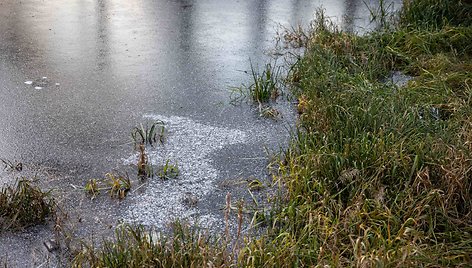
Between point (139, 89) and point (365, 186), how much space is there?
8.24 feet

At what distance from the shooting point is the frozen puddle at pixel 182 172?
3137 millimetres

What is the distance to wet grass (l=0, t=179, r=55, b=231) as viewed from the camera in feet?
9.57

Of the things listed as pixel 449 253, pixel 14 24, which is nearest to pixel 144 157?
pixel 449 253

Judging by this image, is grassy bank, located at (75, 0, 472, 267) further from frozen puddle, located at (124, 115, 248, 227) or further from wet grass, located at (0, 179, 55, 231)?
wet grass, located at (0, 179, 55, 231)

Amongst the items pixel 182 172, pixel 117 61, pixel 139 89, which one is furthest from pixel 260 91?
pixel 117 61

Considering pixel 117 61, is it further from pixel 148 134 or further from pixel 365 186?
pixel 365 186

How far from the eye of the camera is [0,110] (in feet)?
14.7

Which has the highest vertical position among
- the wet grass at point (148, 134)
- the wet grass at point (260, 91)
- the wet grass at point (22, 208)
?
the wet grass at point (260, 91)

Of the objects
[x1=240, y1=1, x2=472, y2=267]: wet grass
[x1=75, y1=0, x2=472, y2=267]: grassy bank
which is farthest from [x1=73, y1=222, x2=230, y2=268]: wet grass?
[x1=240, y1=1, x2=472, y2=267]: wet grass

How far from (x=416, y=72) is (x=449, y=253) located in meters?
2.74

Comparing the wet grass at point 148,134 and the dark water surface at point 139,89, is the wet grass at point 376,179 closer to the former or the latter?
the dark water surface at point 139,89

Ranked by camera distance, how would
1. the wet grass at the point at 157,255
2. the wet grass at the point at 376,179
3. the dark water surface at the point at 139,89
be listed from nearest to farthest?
the wet grass at the point at 157,255 < the wet grass at the point at 376,179 < the dark water surface at the point at 139,89

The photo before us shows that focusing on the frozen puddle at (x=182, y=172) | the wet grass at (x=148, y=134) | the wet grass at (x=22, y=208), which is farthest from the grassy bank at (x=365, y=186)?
the wet grass at (x=148, y=134)

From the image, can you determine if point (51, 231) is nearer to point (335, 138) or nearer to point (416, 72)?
point (335, 138)
